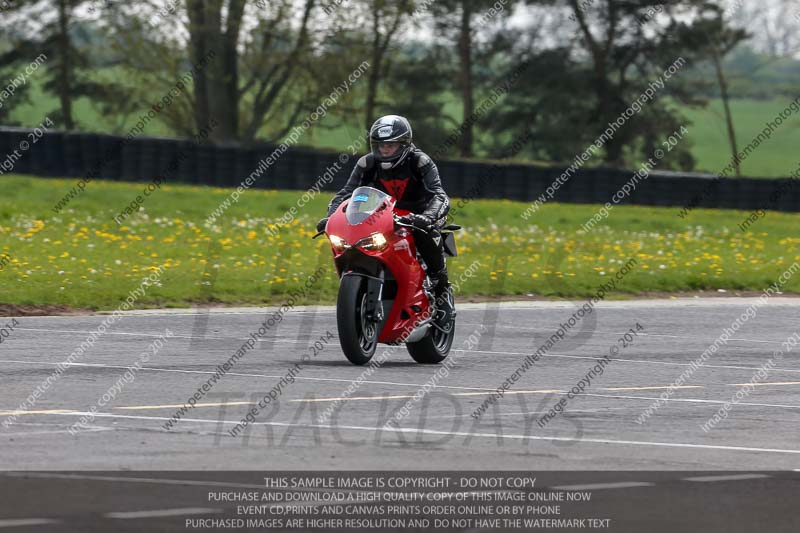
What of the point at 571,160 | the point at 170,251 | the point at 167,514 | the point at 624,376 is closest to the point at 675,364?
the point at 624,376

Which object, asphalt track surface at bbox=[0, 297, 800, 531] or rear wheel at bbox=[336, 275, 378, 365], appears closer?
asphalt track surface at bbox=[0, 297, 800, 531]

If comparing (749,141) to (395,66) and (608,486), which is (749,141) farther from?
(608,486)

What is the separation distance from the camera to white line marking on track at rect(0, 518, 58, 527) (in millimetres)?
6031

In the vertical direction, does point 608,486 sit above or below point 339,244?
above

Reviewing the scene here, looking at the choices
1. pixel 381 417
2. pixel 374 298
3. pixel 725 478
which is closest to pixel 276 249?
pixel 374 298

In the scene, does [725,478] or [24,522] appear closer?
[24,522]

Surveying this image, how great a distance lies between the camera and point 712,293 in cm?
2117

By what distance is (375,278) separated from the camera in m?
11.6

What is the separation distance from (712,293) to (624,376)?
9.53m

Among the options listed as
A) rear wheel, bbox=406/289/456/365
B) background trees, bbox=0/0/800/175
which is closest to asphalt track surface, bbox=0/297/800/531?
rear wheel, bbox=406/289/456/365

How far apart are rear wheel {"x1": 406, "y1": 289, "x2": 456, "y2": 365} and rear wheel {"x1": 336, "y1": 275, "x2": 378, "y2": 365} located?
53 centimetres

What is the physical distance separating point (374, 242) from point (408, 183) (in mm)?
909

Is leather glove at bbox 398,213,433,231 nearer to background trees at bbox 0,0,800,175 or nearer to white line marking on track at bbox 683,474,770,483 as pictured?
white line marking on track at bbox 683,474,770,483

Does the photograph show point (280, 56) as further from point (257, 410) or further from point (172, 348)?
point (257, 410)
